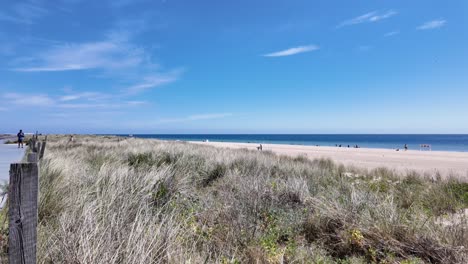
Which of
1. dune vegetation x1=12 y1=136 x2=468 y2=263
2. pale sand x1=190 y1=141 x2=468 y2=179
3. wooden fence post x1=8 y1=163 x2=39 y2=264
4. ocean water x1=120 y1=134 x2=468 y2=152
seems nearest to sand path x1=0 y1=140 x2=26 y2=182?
dune vegetation x1=12 y1=136 x2=468 y2=263

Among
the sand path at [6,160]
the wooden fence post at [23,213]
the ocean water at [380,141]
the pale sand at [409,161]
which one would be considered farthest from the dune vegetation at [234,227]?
the ocean water at [380,141]

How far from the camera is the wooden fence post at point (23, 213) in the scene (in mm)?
1714

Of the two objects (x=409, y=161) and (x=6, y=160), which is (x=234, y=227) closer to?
(x=6, y=160)

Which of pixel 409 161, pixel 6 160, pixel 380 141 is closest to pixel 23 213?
pixel 6 160

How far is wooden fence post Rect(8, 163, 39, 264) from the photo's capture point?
67.5 inches

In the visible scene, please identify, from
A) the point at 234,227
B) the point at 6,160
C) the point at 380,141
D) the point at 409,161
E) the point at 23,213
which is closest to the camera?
the point at 23,213

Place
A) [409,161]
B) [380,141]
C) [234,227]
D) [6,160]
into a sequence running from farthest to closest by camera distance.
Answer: [380,141]
[409,161]
[6,160]
[234,227]

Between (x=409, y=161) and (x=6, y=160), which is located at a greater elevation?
(x=6, y=160)

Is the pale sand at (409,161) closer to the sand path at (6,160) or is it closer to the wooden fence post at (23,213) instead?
the wooden fence post at (23,213)

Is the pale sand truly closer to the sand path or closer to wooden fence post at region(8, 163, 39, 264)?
wooden fence post at region(8, 163, 39, 264)

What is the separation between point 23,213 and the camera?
1763 millimetres

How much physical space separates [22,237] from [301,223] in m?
3.59

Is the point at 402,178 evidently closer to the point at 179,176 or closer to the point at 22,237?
the point at 179,176

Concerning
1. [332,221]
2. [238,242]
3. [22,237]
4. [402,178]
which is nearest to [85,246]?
[22,237]
